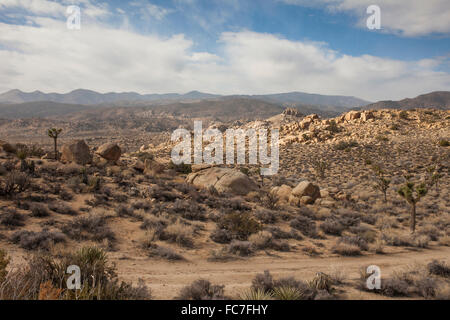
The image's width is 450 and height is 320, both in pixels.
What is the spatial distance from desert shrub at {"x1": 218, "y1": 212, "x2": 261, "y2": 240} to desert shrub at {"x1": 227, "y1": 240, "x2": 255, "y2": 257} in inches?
39.2

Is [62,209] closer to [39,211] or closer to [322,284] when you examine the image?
[39,211]

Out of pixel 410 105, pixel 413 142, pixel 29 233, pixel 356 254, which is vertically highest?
pixel 410 105

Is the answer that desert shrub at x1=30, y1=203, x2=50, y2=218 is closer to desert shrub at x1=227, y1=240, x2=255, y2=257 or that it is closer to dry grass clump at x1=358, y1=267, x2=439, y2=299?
desert shrub at x1=227, y1=240, x2=255, y2=257

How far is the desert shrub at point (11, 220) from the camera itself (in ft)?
26.6

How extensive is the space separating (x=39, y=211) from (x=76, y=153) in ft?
32.8

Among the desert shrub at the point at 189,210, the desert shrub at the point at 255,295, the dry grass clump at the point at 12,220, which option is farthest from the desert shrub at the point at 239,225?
the dry grass clump at the point at 12,220

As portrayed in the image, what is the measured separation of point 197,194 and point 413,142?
32.4 meters

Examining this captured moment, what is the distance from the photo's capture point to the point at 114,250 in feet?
24.4

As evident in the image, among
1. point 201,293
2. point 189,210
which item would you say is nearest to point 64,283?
point 201,293

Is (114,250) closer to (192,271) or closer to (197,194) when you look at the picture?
(192,271)

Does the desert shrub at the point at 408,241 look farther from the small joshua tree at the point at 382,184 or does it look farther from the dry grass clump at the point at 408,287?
the small joshua tree at the point at 382,184

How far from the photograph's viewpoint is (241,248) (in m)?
7.97
